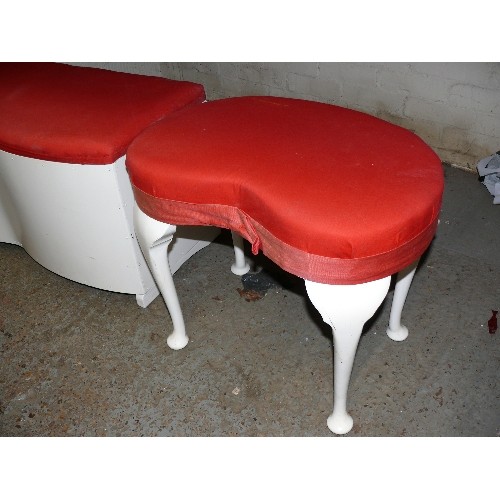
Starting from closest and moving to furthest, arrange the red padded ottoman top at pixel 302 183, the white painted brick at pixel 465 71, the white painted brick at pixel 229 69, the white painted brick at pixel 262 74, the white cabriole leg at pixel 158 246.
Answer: the red padded ottoman top at pixel 302 183 → the white cabriole leg at pixel 158 246 → the white painted brick at pixel 465 71 → the white painted brick at pixel 262 74 → the white painted brick at pixel 229 69

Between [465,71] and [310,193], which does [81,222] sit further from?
[465,71]

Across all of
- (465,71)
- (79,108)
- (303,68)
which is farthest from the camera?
(303,68)

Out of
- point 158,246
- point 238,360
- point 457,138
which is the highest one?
point 158,246

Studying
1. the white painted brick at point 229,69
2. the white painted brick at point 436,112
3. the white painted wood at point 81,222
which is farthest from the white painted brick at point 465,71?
the white painted wood at point 81,222

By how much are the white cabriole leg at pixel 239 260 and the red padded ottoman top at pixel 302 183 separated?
18.5 inches

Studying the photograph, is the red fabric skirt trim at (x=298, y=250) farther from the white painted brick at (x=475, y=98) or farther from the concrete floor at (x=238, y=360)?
the white painted brick at (x=475, y=98)

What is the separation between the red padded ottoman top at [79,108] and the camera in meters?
1.30

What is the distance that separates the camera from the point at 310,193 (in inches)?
39.3

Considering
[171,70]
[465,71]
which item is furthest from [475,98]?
[171,70]

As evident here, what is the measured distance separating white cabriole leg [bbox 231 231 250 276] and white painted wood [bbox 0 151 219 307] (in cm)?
15

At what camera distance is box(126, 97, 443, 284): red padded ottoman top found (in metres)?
0.95

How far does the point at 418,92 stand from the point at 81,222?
1.37 meters

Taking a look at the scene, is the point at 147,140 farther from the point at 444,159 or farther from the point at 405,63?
the point at 444,159

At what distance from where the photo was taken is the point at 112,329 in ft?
5.19
